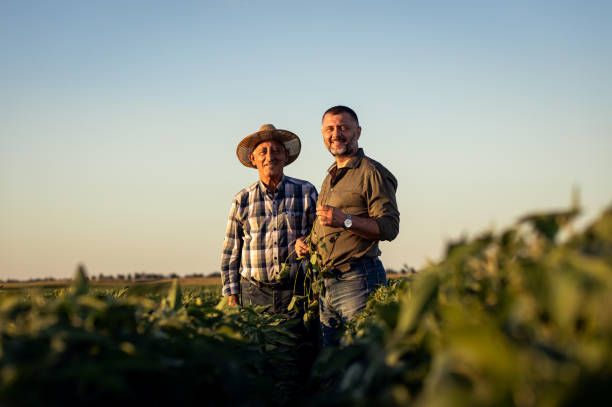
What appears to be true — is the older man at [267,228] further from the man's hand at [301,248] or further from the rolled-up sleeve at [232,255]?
the man's hand at [301,248]

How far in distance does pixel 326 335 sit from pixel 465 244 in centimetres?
420

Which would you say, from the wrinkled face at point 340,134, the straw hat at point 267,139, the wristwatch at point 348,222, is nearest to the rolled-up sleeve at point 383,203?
the wristwatch at point 348,222

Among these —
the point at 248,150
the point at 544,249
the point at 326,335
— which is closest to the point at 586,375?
the point at 544,249

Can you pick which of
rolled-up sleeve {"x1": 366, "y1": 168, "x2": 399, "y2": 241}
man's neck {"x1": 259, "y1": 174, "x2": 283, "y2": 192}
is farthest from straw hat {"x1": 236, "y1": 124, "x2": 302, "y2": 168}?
rolled-up sleeve {"x1": 366, "y1": 168, "x2": 399, "y2": 241}

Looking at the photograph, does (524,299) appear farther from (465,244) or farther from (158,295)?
(158,295)

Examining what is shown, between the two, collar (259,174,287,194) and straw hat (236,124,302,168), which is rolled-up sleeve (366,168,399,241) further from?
straw hat (236,124,302,168)

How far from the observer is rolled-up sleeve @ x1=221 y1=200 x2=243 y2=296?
711 centimetres

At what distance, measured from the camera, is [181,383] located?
58.7 inches

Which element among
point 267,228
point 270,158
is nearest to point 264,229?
point 267,228

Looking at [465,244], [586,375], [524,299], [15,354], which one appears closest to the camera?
[586,375]

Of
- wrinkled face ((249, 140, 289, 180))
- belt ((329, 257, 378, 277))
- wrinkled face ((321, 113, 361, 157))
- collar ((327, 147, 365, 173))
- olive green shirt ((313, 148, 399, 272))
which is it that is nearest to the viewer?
olive green shirt ((313, 148, 399, 272))

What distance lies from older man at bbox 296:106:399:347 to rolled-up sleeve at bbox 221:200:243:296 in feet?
5.97

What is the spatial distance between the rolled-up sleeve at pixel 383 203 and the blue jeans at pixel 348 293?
421 mm

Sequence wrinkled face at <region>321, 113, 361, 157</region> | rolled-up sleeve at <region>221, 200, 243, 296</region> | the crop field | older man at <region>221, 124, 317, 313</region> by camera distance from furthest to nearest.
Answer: rolled-up sleeve at <region>221, 200, 243, 296</region> < older man at <region>221, 124, 317, 313</region> < wrinkled face at <region>321, 113, 361, 157</region> < the crop field
